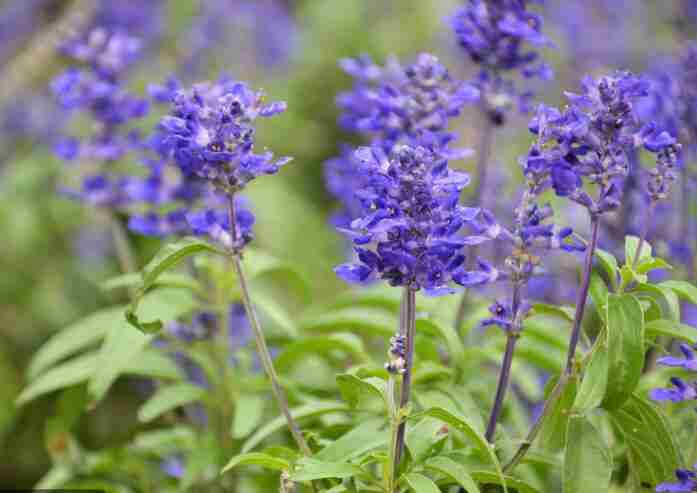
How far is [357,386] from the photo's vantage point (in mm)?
2129

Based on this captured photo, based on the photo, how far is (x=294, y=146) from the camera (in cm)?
748

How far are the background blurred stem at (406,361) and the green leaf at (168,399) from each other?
952 mm

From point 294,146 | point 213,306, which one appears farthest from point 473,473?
point 294,146

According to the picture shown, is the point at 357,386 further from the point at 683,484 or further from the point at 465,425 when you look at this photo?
the point at 683,484

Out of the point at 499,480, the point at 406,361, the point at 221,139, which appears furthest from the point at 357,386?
the point at 221,139

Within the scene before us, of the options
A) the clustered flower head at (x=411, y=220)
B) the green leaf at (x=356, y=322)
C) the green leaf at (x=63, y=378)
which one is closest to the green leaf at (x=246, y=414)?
the green leaf at (x=356, y=322)

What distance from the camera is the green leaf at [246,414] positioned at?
108 inches

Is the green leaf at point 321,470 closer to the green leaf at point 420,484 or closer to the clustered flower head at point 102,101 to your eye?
the green leaf at point 420,484

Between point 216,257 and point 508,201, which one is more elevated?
point 508,201

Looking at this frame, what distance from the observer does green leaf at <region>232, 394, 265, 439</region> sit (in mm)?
2746

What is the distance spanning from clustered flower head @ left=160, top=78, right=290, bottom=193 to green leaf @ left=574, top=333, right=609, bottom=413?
787 mm

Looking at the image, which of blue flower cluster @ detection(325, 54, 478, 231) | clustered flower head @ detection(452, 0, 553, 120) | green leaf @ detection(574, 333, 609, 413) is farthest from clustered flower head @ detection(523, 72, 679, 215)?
clustered flower head @ detection(452, 0, 553, 120)

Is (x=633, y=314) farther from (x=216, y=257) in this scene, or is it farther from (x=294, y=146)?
(x=294, y=146)

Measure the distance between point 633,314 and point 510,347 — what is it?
29cm
